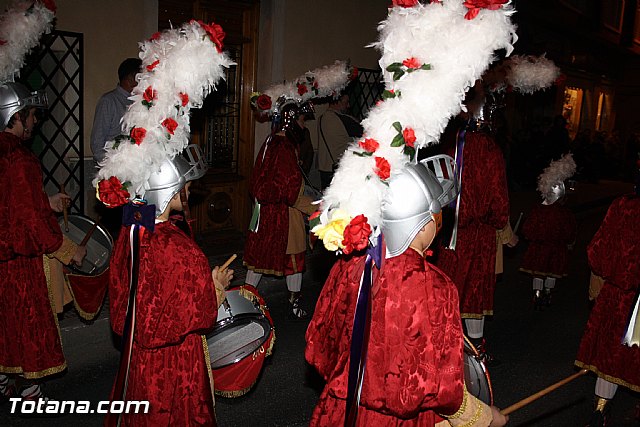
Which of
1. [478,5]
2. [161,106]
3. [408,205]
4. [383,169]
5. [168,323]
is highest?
[478,5]

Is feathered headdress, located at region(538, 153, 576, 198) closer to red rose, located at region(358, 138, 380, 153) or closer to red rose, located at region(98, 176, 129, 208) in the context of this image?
red rose, located at region(358, 138, 380, 153)

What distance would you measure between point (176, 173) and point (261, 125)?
5.70 metres

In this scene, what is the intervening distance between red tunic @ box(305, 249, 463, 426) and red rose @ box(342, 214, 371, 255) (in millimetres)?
285

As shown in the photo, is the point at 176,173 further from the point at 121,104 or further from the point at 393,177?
the point at 121,104

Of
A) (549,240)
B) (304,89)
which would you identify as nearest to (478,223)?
(549,240)

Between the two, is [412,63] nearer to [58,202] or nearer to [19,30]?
[58,202]

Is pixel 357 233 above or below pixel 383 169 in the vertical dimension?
below

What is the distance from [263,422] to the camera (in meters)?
4.40

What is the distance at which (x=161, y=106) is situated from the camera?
303 centimetres

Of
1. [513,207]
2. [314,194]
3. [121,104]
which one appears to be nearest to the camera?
[121,104]

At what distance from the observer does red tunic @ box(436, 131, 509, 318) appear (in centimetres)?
500

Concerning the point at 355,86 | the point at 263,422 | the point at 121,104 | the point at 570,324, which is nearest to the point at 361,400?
the point at 263,422

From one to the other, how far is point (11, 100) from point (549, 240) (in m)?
5.44

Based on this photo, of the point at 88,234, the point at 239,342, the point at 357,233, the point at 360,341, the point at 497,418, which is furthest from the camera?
the point at 88,234
